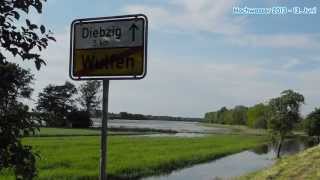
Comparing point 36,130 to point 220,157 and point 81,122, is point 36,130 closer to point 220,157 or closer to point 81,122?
point 220,157

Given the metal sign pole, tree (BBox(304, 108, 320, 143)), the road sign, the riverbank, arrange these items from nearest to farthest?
the road sign → the metal sign pole → the riverbank → tree (BBox(304, 108, 320, 143))

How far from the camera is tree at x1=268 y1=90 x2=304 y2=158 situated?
47.3m

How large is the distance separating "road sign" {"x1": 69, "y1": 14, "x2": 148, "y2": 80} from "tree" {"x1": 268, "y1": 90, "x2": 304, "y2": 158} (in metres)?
42.8

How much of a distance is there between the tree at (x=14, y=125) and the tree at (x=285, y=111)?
143ft

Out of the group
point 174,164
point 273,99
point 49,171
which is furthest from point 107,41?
point 273,99

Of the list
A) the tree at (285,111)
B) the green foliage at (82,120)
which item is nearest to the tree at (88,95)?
the green foliage at (82,120)

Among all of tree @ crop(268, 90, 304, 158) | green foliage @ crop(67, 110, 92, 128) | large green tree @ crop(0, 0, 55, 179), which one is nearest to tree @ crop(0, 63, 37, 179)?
large green tree @ crop(0, 0, 55, 179)

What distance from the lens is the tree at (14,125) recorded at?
4.21 m

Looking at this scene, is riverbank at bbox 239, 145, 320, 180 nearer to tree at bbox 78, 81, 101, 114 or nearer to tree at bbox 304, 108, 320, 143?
tree at bbox 304, 108, 320, 143

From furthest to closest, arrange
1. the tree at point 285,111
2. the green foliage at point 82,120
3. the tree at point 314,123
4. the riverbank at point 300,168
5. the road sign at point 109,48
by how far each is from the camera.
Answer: the green foliage at point 82,120 → the tree at point 314,123 → the tree at point 285,111 → the riverbank at point 300,168 → the road sign at point 109,48

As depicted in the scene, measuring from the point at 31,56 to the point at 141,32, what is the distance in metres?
0.90

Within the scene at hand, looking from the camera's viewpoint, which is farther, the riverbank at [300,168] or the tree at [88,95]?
the tree at [88,95]

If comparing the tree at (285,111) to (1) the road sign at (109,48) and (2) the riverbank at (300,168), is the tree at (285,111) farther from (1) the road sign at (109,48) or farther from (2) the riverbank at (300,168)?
(1) the road sign at (109,48)

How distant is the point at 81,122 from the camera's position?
11744 centimetres
